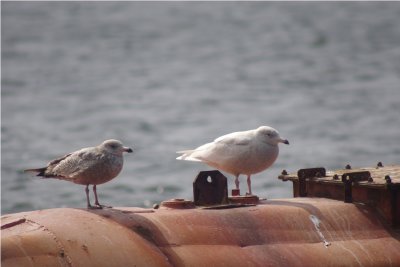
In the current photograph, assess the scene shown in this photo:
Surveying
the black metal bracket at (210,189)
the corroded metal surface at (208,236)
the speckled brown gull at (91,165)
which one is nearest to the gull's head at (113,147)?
the speckled brown gull at (91,165)

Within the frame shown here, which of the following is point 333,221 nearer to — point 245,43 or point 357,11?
point 245,43

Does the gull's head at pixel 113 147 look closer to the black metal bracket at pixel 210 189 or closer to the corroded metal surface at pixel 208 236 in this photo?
the corroded metal surface at pixel 208 236

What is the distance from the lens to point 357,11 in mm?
59031

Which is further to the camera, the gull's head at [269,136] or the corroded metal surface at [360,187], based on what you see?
the gull's head at [269,136]

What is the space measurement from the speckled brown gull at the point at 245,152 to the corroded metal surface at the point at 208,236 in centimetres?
45

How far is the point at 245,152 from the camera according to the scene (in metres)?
8.80

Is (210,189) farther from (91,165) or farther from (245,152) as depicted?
(91,165)

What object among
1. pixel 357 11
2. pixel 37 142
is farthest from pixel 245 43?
pixel 37 142

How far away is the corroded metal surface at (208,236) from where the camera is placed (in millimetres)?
6965

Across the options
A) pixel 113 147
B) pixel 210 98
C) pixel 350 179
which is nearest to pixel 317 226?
pixel 350 179

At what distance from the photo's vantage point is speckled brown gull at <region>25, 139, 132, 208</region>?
25.1ft

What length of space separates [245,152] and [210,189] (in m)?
0.67

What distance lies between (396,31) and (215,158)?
1679 inches

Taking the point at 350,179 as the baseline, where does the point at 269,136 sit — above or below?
above
